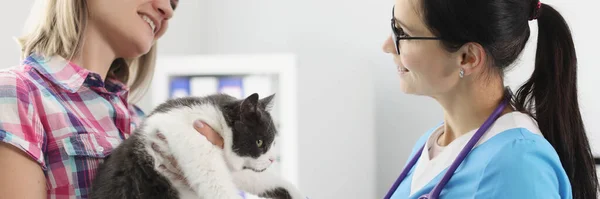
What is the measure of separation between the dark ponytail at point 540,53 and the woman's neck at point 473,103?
45mm

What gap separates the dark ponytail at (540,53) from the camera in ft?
3.89

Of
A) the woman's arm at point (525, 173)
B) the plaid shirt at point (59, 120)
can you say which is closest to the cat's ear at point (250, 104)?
the plaid shirt at point (59, 120)

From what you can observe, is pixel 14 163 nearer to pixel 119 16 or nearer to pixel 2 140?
pixel 2 140

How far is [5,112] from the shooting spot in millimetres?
1123

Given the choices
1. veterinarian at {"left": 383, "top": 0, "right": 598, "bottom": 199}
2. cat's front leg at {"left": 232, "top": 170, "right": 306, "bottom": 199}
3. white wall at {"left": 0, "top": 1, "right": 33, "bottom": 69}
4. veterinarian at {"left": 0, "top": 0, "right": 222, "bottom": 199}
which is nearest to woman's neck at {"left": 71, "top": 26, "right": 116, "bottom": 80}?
veterinarian at {"left": 0, "top": 0, "right": 222, "bottom": 199}

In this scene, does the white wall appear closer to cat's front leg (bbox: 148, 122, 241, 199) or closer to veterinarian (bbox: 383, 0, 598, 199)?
cat's front leg (bbox: 148, 122, 241, 199)

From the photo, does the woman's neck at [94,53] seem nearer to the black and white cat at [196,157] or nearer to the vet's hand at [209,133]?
the black and white cat at [196,157]

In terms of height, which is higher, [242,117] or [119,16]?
[119,16]

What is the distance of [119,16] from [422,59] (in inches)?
27.9

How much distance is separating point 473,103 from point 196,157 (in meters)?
0.61

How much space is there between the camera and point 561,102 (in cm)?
127

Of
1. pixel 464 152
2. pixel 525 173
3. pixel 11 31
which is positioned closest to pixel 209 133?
pixel 464 152

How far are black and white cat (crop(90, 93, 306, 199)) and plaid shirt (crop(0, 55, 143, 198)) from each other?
53 mm

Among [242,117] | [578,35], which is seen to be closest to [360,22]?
[578,35]
